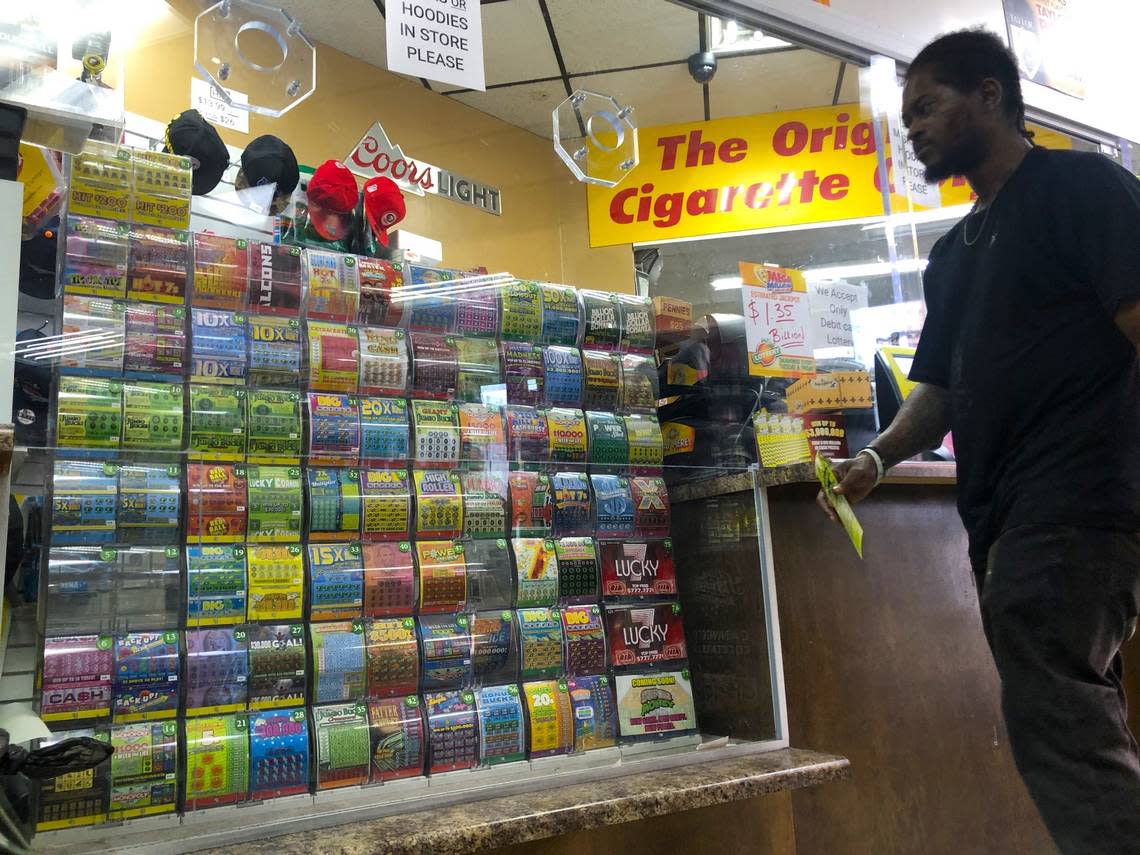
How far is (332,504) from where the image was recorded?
1660mm

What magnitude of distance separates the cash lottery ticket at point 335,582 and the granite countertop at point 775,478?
2.47 ft

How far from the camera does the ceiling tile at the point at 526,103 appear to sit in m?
2.88

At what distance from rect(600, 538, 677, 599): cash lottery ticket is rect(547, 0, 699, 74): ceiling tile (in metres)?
1.71

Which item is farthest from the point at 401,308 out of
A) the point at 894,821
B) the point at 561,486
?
the point at 894,821

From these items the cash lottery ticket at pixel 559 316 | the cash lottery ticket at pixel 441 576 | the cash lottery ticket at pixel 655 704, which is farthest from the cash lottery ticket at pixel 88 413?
the cash lottery ticket at pixel 655 704

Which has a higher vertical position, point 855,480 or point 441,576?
point 855,480

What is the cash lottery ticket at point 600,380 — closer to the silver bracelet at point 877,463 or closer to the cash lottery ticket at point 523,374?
the cash lottery ticket at point 523,374

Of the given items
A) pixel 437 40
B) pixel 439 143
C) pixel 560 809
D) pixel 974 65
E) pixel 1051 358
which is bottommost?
pixel 560 809

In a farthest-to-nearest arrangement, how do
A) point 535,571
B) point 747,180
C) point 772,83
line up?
point 747,180, point 772,83, point 535,571

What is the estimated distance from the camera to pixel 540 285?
208 cm

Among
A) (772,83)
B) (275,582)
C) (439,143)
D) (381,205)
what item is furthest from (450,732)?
(772,83)

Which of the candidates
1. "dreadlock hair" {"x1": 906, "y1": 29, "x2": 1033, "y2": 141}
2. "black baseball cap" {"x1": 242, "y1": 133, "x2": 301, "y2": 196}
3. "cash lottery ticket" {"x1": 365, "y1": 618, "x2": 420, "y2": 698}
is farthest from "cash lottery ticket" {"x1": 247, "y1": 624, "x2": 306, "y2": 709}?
"dreadlock hair" {"x1": 906, "y1": 29, "x2": 1033, "y2": 141}

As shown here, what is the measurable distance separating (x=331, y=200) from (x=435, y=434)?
0.65 meters

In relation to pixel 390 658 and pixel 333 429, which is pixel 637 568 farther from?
pixel 333 429
